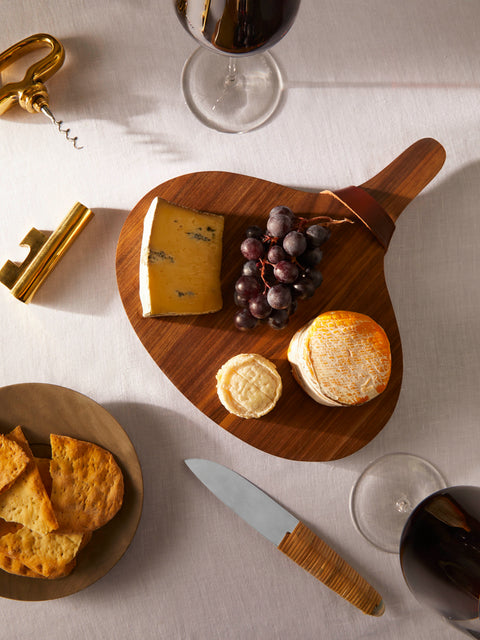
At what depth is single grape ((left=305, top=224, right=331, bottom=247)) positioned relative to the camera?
0.88 metres

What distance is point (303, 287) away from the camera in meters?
0.86

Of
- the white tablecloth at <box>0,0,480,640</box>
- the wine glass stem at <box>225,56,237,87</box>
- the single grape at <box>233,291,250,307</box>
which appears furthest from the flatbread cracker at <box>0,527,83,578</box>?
the wine glass stem at <box>225,56,237,87</box>

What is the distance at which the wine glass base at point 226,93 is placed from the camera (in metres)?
1.03

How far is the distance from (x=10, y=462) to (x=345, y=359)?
556 mm

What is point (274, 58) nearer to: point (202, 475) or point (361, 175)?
point (361, 175)

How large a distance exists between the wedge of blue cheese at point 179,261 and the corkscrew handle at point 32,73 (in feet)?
0.98

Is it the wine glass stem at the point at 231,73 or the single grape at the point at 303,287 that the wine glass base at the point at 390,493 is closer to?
the single grape at the point at 303,287

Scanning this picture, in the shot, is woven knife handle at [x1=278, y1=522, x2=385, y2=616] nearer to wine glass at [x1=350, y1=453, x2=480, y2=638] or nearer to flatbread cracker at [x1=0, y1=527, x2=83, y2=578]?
wine glass at [x1=350, y1=453, x2=480, y2=638]

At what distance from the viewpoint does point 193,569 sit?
982 mm

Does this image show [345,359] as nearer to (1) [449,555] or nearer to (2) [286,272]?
(2) [286,272]

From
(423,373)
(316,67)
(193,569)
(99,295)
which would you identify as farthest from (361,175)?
(193,569)

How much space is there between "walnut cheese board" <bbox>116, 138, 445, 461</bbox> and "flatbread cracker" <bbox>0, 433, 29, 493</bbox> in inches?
10.4

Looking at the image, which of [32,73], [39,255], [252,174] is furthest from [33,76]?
[252,174]

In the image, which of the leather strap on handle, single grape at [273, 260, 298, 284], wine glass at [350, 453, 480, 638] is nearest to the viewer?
wine glass at [350, 453, 480, 638]
